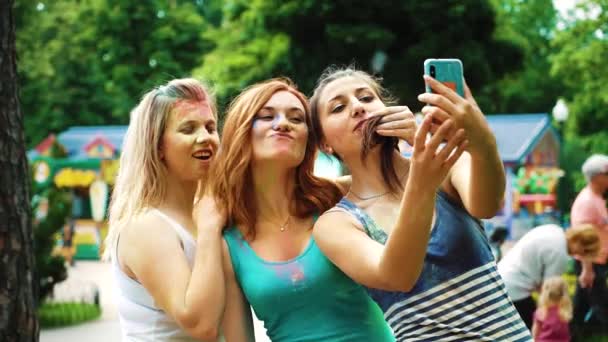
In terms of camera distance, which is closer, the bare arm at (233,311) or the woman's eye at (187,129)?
the bare arm at (233,311)

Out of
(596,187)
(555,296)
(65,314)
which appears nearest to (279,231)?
(555,296)

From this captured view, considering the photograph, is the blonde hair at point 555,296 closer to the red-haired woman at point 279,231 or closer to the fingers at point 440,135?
the red-haired woman at point 279,231

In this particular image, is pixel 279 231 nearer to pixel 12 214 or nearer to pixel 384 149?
pixel 384 149

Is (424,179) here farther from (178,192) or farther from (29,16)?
(29,16)

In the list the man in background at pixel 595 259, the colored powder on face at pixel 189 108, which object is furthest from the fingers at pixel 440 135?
the man in background at pixel 595 259

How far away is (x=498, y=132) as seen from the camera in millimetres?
24359

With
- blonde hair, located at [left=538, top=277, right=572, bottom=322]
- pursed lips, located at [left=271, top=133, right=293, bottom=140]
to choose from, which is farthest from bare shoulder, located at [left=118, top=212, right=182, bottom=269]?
blonde hair, located at [left=538, top=277, right=572, bottom=322]

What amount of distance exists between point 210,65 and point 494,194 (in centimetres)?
2437

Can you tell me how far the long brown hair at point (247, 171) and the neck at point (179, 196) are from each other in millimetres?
126

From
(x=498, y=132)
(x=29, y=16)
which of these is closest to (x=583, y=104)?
(x=498, y=132)

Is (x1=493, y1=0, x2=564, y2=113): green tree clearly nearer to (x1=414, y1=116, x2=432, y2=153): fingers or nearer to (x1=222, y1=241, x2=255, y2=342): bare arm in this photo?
(x1=222, y1=241, x2=255, y2=342): bare arm

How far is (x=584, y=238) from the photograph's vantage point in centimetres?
702

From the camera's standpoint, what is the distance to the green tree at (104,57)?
3375 cm

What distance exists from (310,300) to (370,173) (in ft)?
1.56
